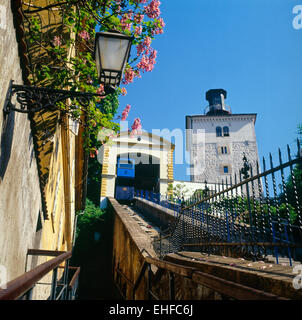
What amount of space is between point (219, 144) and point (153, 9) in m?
31.6

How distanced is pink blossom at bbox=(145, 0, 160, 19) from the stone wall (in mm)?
3100

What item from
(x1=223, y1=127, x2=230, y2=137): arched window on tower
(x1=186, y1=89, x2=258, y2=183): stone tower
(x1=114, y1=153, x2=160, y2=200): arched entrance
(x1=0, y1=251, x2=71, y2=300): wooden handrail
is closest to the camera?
(x1=0, y1=251, x2=71, y2=300): wooden handrail

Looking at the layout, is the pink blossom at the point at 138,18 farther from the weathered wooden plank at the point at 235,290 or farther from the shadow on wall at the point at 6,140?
the weathered wooden plank at the point at 235,290

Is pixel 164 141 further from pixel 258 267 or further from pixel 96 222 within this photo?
pixel 258 267

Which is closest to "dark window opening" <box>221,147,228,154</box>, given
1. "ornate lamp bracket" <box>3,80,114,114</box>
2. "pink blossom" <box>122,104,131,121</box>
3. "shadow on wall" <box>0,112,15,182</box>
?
"pink blossom" <box>122,104,131,121</box>

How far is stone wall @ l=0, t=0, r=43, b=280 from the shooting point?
2509 mm

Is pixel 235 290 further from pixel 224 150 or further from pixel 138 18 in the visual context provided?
pixel 224 150

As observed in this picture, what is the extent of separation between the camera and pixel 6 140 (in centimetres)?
268

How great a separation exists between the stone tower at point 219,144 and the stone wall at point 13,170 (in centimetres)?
3065

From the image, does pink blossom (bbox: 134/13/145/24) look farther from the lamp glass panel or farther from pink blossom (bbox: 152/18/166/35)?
the lamp glass panel

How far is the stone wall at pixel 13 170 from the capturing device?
2.51 meters

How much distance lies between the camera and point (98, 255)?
52.3 feet

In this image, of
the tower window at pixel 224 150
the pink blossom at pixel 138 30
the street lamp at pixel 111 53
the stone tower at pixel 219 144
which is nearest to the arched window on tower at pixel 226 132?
the stone tower at pixel 219 144

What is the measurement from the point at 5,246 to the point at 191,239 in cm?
424
